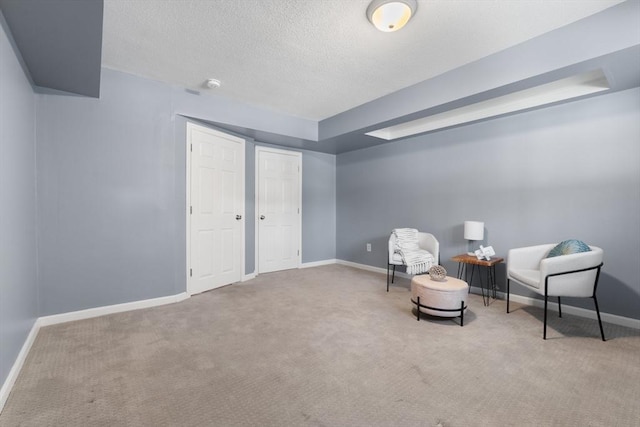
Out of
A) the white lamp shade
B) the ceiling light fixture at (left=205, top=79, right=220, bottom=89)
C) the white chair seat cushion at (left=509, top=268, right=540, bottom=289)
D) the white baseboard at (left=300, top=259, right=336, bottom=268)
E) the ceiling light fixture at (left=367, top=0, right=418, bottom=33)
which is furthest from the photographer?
the white baseboard at (left=300, top=259, right=336, bottom=268)

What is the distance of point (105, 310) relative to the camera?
3.00 m

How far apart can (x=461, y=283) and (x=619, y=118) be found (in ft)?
7.28

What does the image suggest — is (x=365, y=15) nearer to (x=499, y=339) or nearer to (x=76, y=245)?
(x=499, y=339)

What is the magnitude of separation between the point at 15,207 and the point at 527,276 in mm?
4306

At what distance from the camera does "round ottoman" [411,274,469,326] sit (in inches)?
109

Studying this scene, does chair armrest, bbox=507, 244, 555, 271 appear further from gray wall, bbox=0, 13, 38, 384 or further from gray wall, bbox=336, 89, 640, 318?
gray wall, bbox=0, 13, 38, 384

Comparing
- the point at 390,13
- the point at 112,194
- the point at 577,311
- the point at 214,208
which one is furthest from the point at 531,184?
the point at 112,194

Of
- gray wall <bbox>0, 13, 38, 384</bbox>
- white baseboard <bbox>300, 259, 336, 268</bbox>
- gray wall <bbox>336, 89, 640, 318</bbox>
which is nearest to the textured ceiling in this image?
gray wall <bbox>0, 13, 38, 384</bbox>

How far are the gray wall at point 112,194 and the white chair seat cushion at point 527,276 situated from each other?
146 inches

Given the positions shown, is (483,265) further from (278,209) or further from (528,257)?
(278,209)

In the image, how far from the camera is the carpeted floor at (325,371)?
1572 mm

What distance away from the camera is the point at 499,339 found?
2.48m

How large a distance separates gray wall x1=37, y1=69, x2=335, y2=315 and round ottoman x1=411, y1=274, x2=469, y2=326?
2796 millimetres

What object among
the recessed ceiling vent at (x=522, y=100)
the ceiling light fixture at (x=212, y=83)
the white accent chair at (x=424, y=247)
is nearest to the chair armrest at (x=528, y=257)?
the white accent chair at (x=424, y=247)
